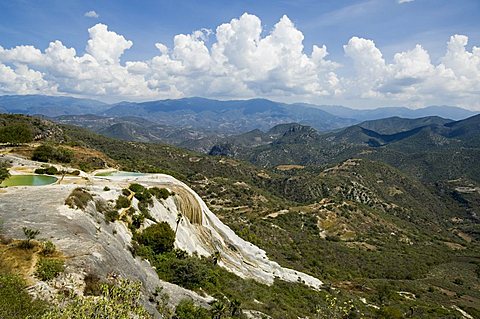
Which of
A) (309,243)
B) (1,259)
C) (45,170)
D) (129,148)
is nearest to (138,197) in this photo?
(45,170)

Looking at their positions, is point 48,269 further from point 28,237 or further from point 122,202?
point 122,202

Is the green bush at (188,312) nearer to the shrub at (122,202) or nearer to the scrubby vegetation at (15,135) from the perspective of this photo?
the shrub at (122,202)

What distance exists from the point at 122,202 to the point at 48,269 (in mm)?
19366

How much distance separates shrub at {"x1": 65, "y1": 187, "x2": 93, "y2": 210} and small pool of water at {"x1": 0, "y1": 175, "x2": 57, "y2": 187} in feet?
40.6

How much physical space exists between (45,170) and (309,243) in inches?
3280

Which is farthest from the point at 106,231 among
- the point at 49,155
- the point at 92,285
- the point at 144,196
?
the point at 49,155

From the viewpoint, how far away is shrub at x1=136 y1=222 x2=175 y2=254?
36.6 m

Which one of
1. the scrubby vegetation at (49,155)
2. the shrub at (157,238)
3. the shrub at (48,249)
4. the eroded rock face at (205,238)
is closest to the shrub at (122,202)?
the shrub at (157,238)

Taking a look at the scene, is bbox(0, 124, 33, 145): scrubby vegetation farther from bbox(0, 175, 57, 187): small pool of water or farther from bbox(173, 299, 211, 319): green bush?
bbox(173, 299, 211, 319): green bush

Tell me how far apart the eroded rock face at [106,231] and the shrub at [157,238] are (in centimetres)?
198

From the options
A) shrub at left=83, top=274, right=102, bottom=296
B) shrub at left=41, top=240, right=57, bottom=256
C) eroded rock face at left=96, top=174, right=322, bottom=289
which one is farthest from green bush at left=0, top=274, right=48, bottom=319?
eroded rock face at left=96, top=174, right=322, bottom=289

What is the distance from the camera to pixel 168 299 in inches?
1065

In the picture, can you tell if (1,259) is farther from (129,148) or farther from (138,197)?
(129,148)

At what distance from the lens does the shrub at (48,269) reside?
17953 mm
